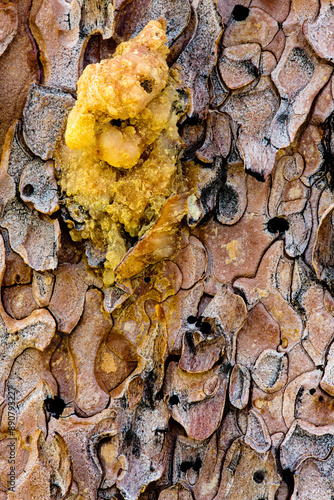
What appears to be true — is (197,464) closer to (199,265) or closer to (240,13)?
(199,265)

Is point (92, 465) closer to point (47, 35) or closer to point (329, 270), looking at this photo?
point (329, 270)

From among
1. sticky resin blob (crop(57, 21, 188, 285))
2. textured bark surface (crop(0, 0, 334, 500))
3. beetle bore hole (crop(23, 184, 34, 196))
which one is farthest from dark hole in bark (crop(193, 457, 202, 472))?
beetle bore hole (crop(23, 184, 34, 196))

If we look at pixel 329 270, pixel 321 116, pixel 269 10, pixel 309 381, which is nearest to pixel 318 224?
pixel 329 270

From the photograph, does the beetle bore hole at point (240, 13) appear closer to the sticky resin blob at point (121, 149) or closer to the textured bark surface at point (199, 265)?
the textured bark surface at point (199, 265)

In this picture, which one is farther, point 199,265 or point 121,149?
point 199,265

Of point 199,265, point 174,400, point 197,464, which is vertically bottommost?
point 197,464

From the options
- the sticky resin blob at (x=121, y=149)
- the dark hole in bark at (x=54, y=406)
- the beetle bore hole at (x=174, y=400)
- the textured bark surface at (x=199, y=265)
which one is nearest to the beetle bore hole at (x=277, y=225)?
the textured bark surface at (x=199, y=265)

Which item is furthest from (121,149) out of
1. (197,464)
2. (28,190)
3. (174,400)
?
(197,464)
